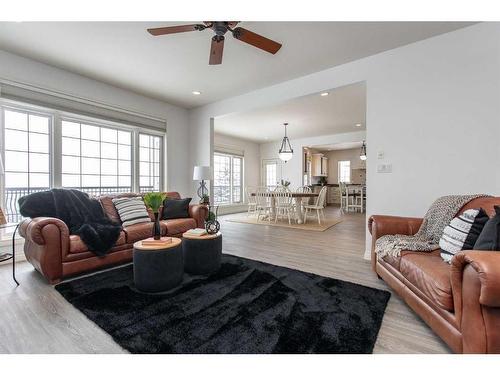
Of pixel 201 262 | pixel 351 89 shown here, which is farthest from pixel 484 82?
pixel 201 262

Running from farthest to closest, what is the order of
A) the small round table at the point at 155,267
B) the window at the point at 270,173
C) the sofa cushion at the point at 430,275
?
the window at the point at 270,173
the small round table at the point at 155,267
the sofa cushion at the point at 430,275

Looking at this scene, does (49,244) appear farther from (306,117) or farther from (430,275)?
(306,117)

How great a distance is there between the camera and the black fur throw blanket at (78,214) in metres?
2.54

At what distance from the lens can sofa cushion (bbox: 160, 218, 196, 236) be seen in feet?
10.7

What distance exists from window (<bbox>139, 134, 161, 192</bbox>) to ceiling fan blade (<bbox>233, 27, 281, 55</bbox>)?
10.4 ft

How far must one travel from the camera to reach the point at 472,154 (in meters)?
2.46

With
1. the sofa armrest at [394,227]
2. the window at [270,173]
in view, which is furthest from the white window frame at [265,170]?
the sofa armrest at [394,227]

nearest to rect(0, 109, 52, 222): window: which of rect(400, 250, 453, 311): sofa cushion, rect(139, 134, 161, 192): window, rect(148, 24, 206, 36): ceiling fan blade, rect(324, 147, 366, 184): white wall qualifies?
rect(139, 134, 161, 192): window

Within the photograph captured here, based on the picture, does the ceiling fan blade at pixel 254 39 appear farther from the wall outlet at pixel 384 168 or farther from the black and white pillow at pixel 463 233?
the black and white pillow at pixel 463 233

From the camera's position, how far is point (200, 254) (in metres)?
2.49

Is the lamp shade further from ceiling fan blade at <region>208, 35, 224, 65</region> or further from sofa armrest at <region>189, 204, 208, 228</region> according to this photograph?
ceiling fan blade at <region>208, 35, 224, 65</region>

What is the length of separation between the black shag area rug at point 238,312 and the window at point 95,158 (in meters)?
2.03

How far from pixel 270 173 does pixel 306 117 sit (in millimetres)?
3674

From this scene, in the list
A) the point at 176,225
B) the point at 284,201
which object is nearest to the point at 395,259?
the point at 176,225
